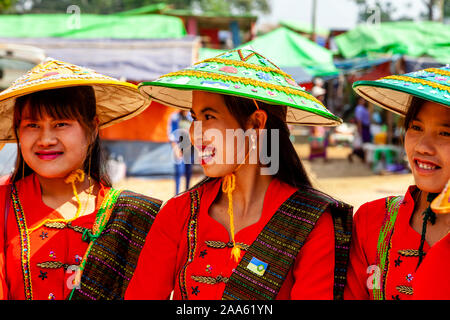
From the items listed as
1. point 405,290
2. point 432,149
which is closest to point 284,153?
point 432,149

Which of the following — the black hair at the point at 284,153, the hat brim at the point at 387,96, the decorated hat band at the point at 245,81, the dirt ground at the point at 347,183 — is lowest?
the dirt ground at the point at 347,183

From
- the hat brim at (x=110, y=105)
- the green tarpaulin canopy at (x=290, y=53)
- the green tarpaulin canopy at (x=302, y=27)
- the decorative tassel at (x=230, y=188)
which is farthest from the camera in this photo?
the green tarpaulin canopy at (x=302, y=27)

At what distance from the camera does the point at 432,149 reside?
188 centimetres

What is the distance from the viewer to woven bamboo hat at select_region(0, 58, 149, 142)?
6.98ft

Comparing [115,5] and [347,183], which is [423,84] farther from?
[115,5]

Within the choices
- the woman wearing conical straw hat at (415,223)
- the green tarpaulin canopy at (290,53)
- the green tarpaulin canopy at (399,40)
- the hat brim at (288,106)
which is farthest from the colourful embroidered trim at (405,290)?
the green tarpaulin canopy at (290,53)

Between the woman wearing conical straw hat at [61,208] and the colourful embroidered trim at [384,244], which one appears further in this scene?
the woman wearing conical straw hat at [61,208]

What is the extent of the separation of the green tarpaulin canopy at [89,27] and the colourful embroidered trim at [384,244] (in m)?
11.0

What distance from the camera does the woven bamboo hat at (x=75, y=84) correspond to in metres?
2.13

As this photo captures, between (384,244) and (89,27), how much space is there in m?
12.2

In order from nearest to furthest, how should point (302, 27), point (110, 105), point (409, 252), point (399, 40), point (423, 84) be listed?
point (423, 84), point (409, 252), point (110, 105), point (399, 40), point (302, 27)

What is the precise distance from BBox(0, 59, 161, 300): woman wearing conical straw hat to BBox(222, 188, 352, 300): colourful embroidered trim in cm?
55

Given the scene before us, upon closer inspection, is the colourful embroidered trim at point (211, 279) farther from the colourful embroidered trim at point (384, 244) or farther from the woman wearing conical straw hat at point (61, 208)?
the colourful embroidered trim at point (384, 244)

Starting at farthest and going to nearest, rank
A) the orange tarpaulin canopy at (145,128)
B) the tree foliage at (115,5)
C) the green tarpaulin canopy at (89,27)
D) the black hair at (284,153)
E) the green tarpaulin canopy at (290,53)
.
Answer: the tree foliage at (115,5), the green tarpaulin canopy at (89,27), the green tarpaulin canopy at (290,53), the orange tarpaulin canopy at (145,128), the black hair at (284,153)
